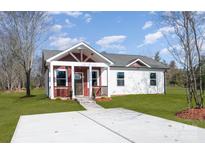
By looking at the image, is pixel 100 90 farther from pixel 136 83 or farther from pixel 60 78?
pixel 136 83

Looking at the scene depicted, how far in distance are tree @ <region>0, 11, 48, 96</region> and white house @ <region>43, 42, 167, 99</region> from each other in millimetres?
5747

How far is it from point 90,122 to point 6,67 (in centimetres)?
4075

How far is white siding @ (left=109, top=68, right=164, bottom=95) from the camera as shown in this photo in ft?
Result: 74.3

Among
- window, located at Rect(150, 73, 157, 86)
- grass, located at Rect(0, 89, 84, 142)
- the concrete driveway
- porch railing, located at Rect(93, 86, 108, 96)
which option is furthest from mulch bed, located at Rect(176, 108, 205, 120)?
window, located at Rect(150, 73, 157, 86)

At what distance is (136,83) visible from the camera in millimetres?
23672

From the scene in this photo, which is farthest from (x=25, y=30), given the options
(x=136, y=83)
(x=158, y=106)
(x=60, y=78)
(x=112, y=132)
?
(x=112, y=132)

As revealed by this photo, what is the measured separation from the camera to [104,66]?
20062mm

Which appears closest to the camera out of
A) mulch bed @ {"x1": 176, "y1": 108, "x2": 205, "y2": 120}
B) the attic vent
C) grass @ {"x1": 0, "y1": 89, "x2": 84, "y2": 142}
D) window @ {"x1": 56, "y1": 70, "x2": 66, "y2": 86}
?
grass @ {"x1": 0, "y1": 89, "x2": 84, "y2": 142}

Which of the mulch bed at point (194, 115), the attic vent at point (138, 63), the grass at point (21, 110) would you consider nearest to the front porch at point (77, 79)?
the grass at point (21, 110)

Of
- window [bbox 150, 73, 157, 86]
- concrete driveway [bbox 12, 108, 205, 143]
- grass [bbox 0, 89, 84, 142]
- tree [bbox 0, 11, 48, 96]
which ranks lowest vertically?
grass [bbox 0, 89, 84, 142]

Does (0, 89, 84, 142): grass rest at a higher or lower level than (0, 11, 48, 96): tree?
lower

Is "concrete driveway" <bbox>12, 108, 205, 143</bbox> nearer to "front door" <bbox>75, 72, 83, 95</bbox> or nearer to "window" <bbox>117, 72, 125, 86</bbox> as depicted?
"front door" <bbox>75, 72, 83, 95</bbox>

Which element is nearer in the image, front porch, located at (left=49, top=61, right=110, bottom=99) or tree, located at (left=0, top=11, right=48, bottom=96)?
front porch, located at (left=49, top=61, right=110, bottom=99)
